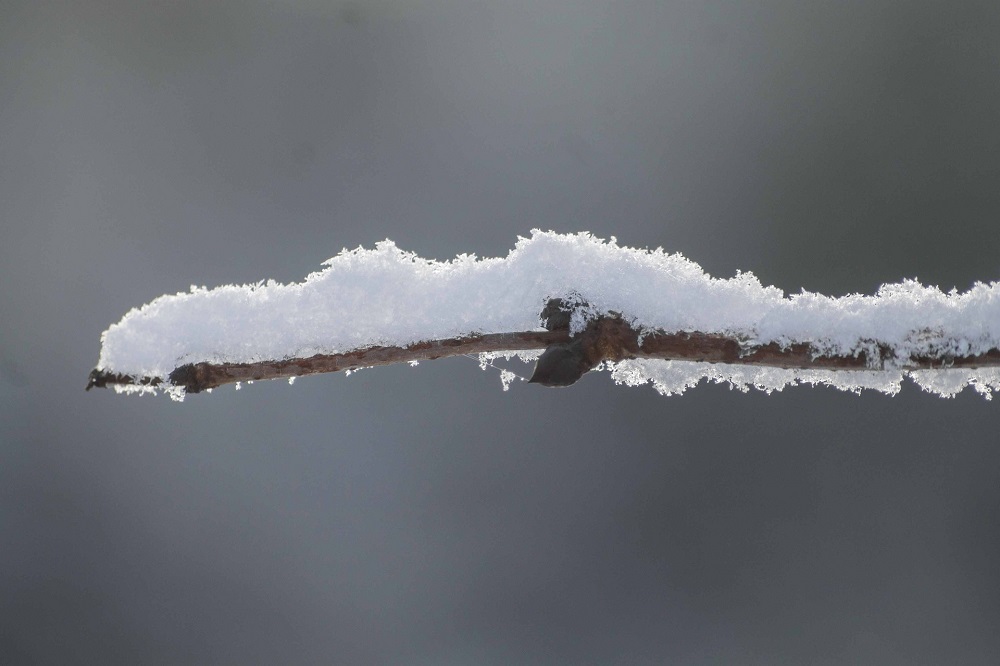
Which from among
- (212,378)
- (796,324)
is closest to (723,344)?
(796,324)

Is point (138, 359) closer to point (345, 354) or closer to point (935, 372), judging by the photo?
point (345, 354)

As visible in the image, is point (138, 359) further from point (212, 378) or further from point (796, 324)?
point (796, 324)

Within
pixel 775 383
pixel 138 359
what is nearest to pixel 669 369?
pixel 775 383
